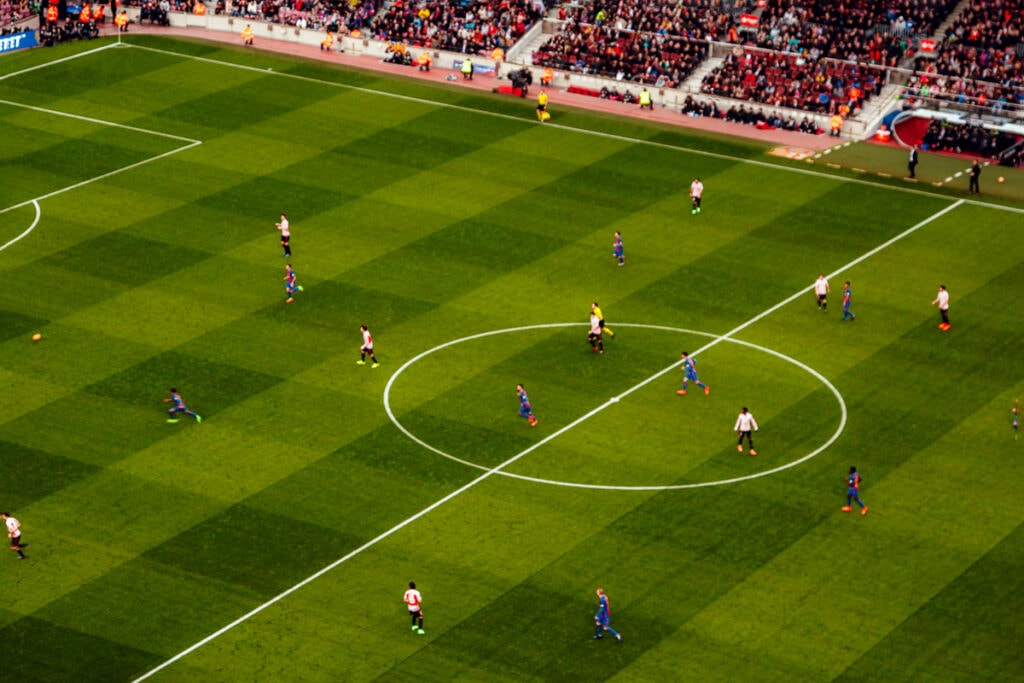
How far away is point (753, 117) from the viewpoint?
113 m

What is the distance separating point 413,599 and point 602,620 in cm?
583

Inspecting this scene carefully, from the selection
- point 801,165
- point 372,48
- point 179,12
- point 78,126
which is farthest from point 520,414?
point 179,12

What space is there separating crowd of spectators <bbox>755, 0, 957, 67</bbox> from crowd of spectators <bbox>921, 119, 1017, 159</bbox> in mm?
8202

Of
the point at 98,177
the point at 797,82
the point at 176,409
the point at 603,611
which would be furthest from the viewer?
the point at 797,82

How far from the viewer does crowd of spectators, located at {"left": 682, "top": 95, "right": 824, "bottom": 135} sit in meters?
112

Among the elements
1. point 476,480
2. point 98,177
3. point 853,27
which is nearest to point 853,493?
point 476,480

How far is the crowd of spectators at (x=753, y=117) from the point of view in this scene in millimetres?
112125

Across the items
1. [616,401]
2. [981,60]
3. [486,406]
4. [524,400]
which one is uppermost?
[981,60]

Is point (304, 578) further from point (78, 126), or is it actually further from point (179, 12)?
point (179, 12)

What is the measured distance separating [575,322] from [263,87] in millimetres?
38950

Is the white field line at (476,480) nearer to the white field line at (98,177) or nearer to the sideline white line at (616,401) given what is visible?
the sideline white line at (616,401)

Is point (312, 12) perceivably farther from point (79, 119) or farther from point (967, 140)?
point (967, 140)

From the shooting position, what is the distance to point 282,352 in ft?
273

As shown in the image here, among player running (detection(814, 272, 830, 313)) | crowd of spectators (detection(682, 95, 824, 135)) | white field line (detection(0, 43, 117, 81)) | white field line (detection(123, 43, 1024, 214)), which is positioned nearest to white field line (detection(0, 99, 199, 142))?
white field line (detection(0, 43, 117, 81))
